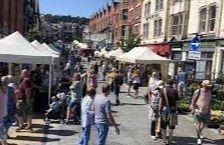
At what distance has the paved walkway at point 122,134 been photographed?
12413 millimetres

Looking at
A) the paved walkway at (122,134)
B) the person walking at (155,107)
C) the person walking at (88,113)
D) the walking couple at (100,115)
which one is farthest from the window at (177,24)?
the walking couple at (100,115)

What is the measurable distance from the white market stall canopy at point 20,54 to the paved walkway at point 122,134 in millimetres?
2028

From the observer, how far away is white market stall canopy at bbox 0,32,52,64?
14297 millimetres

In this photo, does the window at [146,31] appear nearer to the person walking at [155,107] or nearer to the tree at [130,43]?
the tree at [130,43]

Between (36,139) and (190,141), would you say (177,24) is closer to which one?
(190,141)

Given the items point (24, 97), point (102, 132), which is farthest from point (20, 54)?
point (102, 132)

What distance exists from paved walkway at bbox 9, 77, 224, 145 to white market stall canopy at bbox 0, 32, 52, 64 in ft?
6.65

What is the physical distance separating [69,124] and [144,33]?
3838 centimetres

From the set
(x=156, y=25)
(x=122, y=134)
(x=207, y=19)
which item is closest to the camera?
(x=122, y=134)

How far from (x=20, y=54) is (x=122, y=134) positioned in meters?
4.01

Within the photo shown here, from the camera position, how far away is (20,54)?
1450cm

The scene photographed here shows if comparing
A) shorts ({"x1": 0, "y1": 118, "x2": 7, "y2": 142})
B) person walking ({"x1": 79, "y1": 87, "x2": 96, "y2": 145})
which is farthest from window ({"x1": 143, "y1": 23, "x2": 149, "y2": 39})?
shorts ({"x1": 0, "y1": 118, "x2": 7, "y2": 142})

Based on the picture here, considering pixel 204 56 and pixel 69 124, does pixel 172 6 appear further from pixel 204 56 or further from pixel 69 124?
pixel 69 124

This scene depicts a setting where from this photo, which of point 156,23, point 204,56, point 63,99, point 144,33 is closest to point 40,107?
point 63,99
